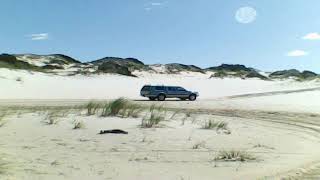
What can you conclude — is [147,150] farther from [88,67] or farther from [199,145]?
[88,67]

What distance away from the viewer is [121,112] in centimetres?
2116

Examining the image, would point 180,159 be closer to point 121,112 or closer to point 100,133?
point 100,133

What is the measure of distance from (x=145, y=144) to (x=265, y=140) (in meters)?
3.58

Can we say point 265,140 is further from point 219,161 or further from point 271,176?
point 271,176

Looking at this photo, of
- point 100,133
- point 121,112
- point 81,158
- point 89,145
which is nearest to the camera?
point 81,158

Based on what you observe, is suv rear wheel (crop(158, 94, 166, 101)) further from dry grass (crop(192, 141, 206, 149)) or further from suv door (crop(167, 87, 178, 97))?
dry grass (crop(192, 141, 206, 149))

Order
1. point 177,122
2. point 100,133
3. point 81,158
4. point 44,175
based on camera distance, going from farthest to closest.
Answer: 1. point 177,122
2. point 100,133
3. point 81,158
4. point 44,175

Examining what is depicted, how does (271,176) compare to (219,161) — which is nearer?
(271,176)

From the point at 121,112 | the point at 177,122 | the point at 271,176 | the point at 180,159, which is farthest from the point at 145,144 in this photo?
the point at 121,112

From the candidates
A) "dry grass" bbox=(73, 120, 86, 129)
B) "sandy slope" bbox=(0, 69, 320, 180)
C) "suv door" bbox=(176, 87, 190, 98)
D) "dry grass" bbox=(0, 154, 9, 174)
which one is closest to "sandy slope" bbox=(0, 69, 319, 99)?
"suv door" bbox=(176, 87, 190, 98)

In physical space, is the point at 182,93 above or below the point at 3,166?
above

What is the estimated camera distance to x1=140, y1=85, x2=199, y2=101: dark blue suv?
44.1 meters

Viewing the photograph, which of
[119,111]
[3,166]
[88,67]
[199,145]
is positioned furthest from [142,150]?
[88,67]

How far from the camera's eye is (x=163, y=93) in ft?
146
